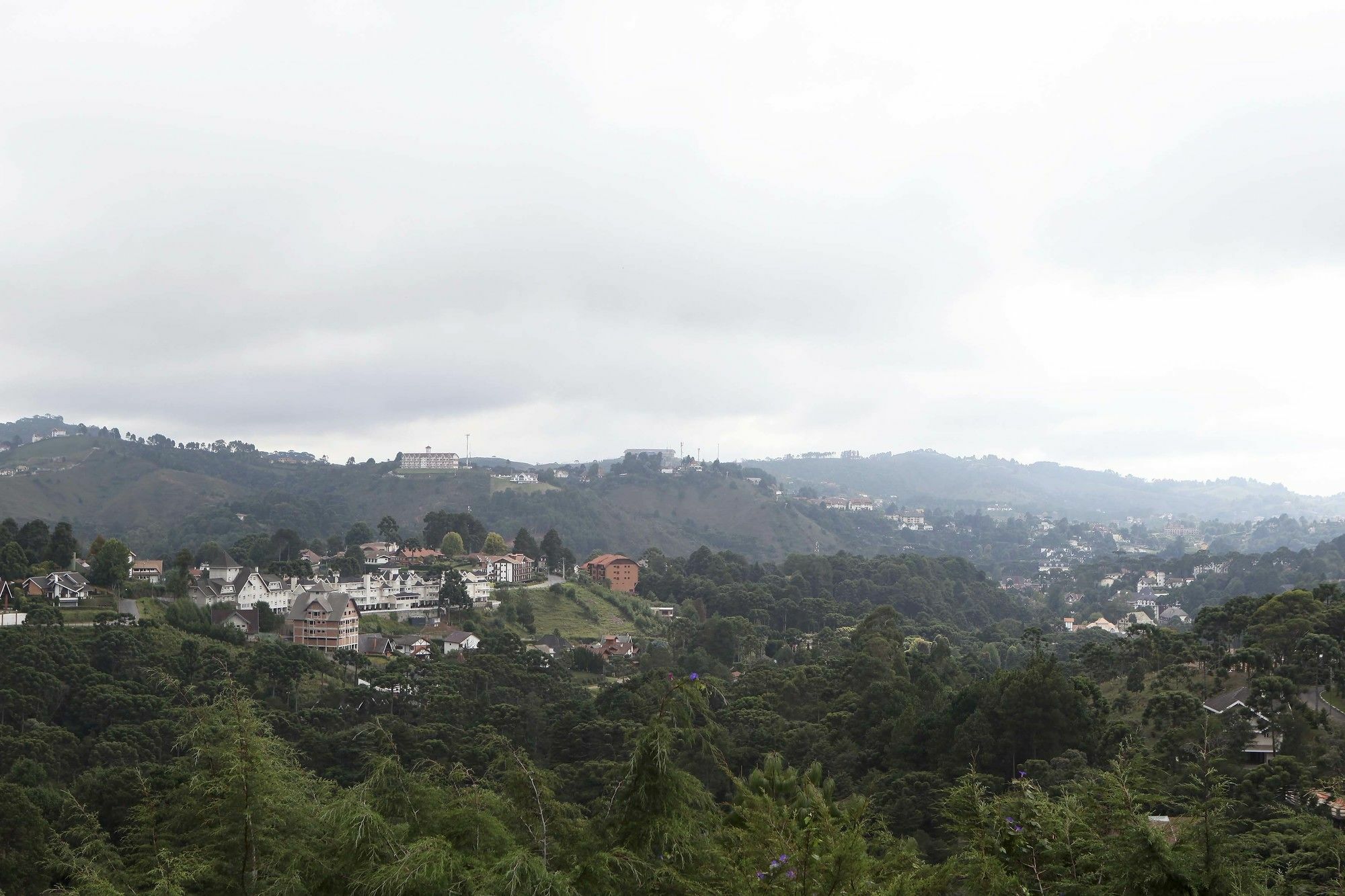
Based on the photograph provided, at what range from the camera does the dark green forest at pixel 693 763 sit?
6.45 metres

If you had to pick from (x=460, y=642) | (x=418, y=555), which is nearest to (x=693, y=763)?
(x=460, y=642)

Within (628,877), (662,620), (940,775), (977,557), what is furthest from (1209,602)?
(628,877)

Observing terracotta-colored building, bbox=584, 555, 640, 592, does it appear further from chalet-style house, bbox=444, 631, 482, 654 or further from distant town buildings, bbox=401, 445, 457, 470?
distant town buildings, bbox=401, 445, 457, 470

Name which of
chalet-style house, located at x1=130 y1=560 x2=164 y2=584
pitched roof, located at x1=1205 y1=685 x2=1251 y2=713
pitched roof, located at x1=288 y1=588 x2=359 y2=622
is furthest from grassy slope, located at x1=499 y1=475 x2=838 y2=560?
pitched roof, located at x1=1205 y1=685 x2=1251 y2=713

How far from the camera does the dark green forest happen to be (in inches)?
254

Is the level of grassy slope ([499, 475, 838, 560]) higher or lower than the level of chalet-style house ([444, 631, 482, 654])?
higher

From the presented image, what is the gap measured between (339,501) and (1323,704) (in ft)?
359

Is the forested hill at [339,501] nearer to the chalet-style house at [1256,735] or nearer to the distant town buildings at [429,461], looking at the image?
the distant town buildings at [429,461]

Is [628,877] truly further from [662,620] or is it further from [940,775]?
[662,620]

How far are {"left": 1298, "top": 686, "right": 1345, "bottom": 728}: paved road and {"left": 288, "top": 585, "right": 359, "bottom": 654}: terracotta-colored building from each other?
3492 centimetres

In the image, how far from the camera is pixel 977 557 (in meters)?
130

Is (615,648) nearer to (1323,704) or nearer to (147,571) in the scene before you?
(147,571)

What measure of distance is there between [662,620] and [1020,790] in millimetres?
52994

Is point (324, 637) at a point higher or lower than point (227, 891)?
lower
